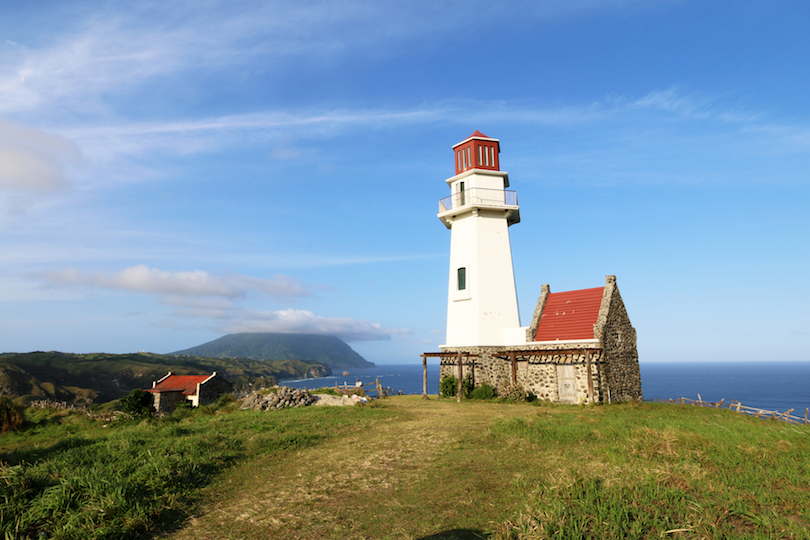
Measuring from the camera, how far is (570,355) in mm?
24797

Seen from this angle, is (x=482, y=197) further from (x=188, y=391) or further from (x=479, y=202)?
(x=188, y=391)

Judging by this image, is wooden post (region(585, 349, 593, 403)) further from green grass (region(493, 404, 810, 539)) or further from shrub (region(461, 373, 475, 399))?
green grass (region(493, 404, 810, 539))

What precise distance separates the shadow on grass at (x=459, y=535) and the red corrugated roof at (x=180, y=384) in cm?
3826

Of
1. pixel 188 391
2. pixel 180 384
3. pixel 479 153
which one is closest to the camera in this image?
pixel 479 153

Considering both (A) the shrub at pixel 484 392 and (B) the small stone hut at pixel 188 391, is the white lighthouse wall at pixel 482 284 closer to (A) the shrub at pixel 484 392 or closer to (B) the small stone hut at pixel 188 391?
(A) the shrub at pixel 484 392

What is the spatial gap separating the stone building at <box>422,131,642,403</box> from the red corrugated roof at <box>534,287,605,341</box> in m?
0.06

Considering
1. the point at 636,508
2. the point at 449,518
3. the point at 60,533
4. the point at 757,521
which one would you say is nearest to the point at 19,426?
the point at 60,533

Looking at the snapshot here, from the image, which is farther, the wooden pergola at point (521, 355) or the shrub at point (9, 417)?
the wooden pergola at point (521, 355)

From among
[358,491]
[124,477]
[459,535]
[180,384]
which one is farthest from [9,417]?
[459,535]

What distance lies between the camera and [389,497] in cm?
861

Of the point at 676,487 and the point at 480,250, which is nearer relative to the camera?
the point at 676,487

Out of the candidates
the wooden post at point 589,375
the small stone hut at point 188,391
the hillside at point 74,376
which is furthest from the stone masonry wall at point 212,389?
the hillside at point 74,376

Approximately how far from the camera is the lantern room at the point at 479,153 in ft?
99.0

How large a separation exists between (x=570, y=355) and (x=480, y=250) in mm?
8959
